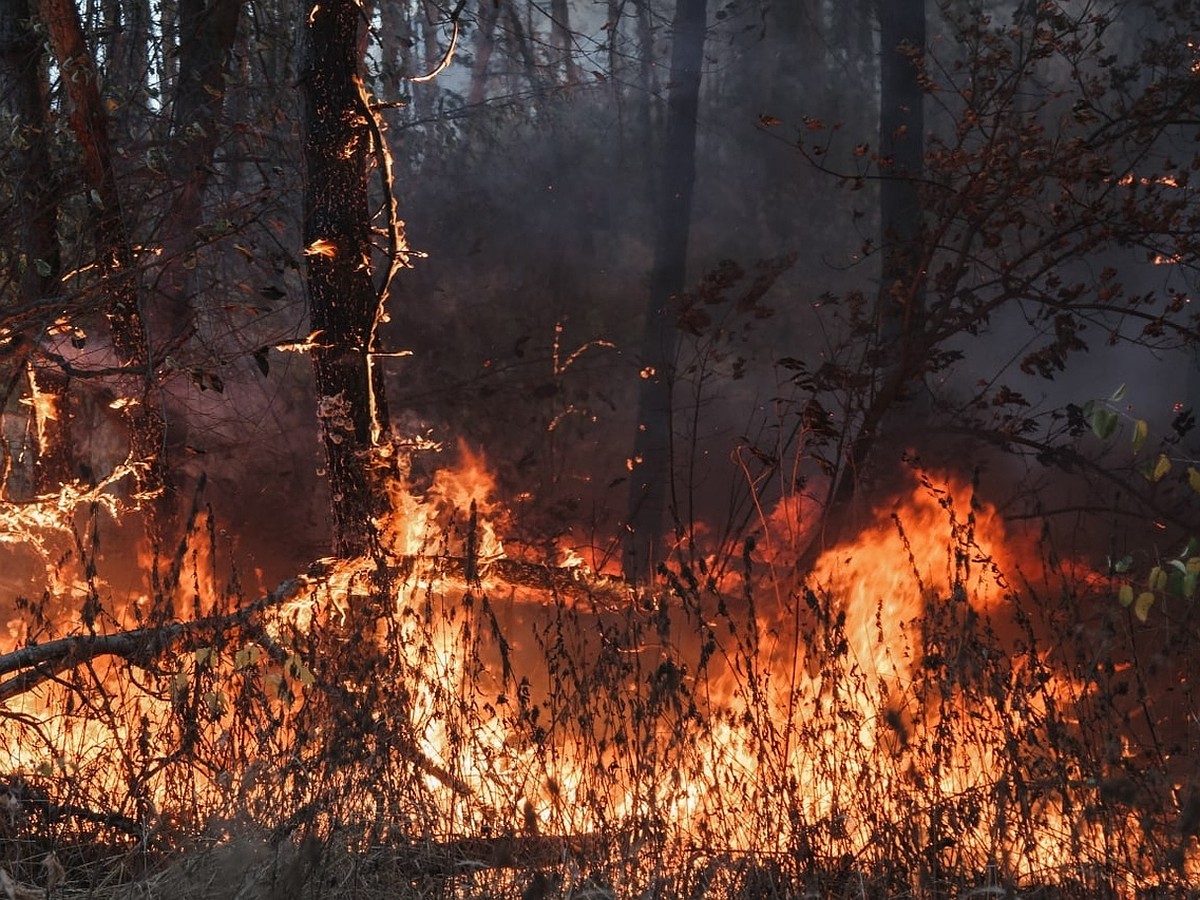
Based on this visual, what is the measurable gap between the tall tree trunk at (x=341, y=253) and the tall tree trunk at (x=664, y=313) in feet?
18.4

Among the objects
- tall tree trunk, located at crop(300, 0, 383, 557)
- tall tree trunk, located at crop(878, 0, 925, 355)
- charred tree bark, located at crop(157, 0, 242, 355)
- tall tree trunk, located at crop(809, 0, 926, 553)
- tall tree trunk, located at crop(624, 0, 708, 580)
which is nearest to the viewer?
tall tree trunk, located at crop(300, 0, 383, 557)

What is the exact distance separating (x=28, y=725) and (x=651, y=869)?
93.0 inches

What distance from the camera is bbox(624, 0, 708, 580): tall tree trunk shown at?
11055mm

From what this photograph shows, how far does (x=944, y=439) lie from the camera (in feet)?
34.3

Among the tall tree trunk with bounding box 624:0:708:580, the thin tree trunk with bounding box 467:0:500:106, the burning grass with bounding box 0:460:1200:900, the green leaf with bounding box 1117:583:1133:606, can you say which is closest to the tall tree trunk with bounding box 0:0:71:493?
the burning grass with bounding box 0:460:1200:900

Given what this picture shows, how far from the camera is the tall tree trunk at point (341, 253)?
5.30 meters

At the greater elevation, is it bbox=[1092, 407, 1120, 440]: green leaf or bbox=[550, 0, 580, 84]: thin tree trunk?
bbox=[550, 0, 580, 84]: thin tree trunk

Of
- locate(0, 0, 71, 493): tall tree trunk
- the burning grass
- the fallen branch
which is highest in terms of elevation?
locate(0, 0, 71, 493): tall tree trunk

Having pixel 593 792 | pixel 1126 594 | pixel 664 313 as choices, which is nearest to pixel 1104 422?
Result: pixel 1126 594

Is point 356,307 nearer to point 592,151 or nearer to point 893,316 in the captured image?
point 893,316

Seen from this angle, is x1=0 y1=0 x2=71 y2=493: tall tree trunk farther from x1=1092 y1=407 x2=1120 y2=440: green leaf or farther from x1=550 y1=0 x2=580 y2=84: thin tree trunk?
x1=550 y1=0 x2=580 y2=84: thin tree trunk

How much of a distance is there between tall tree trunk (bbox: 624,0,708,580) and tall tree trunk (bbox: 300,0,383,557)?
561 centimetres

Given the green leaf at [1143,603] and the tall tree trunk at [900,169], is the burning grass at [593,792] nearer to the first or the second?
the green leaf at [1143,603]

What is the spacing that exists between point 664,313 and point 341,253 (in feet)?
20.5
